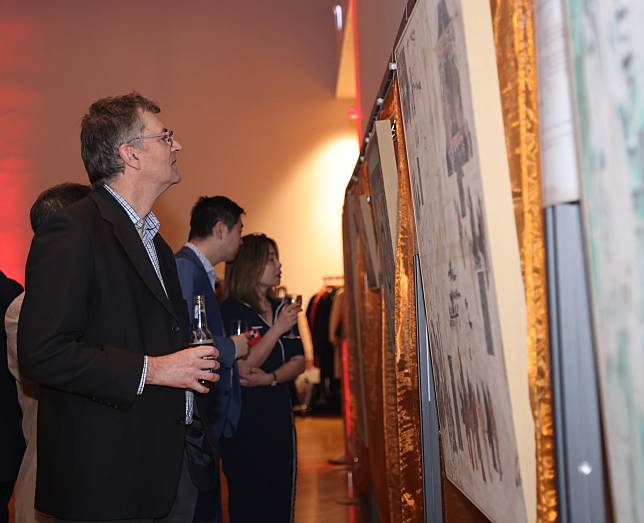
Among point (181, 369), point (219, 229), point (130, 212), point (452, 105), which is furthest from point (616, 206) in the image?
point (219, 229)

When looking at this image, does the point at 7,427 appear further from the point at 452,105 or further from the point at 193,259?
the point at 452,105

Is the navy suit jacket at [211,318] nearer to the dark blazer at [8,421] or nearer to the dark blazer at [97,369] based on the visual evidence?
the dark blazer at [8,421]

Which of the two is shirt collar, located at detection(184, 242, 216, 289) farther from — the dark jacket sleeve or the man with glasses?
the dark jacket sleeve

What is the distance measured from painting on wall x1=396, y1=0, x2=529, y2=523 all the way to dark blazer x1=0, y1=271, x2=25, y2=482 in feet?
6.37

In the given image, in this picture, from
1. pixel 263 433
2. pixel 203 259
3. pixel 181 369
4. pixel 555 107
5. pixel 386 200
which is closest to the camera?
A: pixel 555 107

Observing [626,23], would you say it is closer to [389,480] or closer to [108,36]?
[389,480]

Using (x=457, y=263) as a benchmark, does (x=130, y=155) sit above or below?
above

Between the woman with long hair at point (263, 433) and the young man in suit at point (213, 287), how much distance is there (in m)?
0.24

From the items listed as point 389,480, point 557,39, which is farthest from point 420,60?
point 389,480

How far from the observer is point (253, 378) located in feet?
13.2

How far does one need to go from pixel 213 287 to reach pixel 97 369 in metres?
1.61

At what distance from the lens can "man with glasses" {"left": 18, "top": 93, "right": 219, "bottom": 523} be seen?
2104mm

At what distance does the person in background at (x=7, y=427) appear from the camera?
321cm

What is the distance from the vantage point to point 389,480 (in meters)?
3.48
